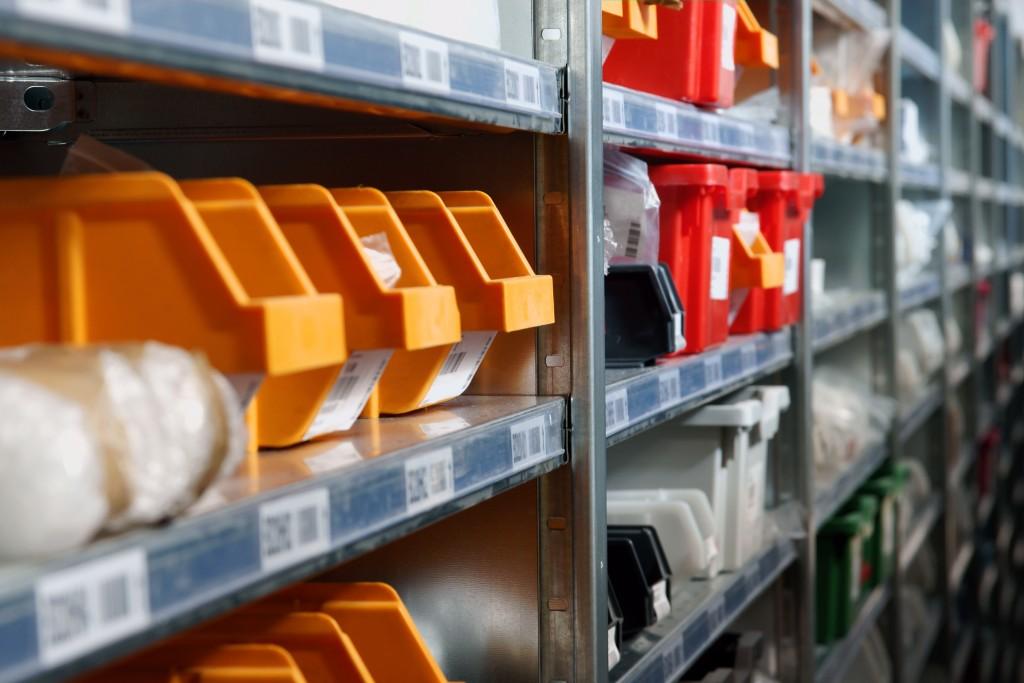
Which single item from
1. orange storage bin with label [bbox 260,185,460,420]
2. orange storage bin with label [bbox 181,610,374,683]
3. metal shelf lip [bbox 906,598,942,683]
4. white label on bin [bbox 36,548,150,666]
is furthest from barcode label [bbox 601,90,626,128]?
metal shelf lip [bbox 906,598,942,683]

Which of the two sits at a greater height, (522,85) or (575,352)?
(522,85)

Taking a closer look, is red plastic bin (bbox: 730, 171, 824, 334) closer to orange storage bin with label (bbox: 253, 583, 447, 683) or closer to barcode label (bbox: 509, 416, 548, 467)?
barcode label (bbox: 509, 416, 548, 467)

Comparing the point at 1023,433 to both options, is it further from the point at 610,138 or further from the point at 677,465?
the point at 610,138

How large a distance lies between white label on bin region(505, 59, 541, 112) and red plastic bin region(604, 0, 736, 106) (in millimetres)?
746

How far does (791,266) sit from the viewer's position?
2.80 metres

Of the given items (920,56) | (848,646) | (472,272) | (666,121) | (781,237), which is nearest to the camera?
(472,272)

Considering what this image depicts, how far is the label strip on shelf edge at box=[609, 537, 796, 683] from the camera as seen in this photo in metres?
1.80

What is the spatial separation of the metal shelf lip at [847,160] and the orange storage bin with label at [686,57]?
73 centimetres

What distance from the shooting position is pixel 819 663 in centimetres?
305

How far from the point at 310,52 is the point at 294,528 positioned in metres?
0.35

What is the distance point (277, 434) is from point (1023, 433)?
25.4 ft

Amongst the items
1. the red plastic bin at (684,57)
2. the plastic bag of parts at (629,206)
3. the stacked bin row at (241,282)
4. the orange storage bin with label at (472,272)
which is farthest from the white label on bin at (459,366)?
the red plastic bin at (684,57)

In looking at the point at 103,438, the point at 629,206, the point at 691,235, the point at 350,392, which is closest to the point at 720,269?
the point at 691,235

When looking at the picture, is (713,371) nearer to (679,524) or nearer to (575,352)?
(679,524)
